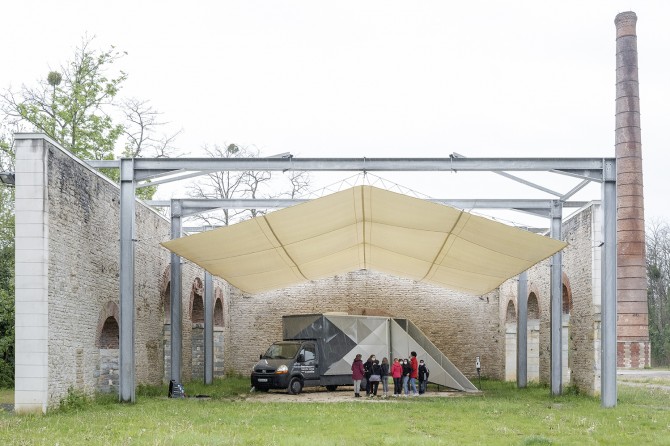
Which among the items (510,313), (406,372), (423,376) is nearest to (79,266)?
(406,372)

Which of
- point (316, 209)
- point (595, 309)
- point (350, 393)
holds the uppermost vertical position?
point (316, 209)

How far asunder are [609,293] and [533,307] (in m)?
8.80

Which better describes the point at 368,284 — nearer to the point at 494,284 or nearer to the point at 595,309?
the point at 494,284

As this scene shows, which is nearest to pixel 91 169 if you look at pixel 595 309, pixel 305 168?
pixel 305 168

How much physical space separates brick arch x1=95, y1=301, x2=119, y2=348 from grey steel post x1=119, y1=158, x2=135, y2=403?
110 centimetres

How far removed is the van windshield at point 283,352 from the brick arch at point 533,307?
692 centimetres

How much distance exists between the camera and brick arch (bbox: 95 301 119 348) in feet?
57.1

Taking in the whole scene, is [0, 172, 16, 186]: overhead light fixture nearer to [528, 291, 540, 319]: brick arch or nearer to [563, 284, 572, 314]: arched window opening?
[563, 284, 572, 314]: arched window opening

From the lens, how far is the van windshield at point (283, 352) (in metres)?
21.3

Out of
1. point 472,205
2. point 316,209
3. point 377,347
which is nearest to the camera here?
point 316,209

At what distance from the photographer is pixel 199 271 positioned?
86.5 ft

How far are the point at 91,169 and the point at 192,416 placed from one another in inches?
211

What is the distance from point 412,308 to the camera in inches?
1169

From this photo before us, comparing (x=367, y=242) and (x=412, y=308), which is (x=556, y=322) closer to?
(x=367, y=242)
